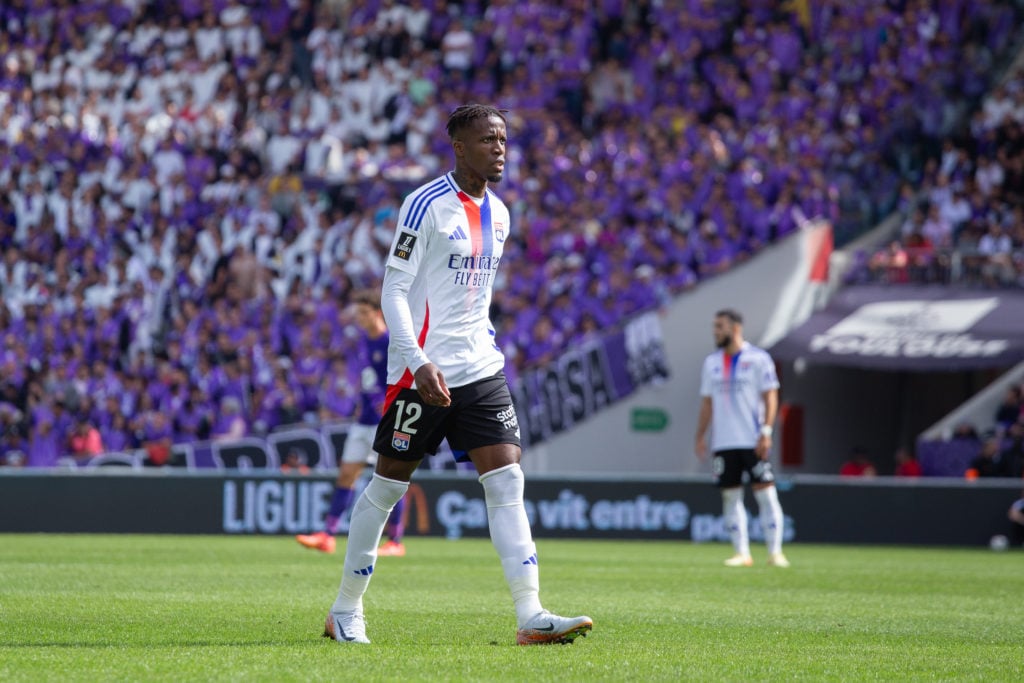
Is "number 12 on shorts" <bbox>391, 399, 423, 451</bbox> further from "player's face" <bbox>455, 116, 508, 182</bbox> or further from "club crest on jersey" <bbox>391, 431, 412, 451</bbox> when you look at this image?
"player's face" <bbox>455, 116, 508, 182</bbox>

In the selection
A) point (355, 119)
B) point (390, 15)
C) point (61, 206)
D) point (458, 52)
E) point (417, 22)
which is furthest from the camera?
point (390, 15)

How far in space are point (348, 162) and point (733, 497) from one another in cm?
1524

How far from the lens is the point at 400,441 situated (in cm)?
744

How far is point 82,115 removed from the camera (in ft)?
97.8

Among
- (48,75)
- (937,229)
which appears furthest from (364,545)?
(48,75)

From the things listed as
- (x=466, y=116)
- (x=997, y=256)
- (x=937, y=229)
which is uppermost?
(x=937, y=229)

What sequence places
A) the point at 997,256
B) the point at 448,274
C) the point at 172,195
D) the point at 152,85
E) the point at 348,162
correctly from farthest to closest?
the point at 152,85
the point at 348,162
the point at 172,195
the point at 997,256
the point at 448,274

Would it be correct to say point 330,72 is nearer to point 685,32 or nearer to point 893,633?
point 685,32

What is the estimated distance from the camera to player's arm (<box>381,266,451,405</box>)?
277 inches

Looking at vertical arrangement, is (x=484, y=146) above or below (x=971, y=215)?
below

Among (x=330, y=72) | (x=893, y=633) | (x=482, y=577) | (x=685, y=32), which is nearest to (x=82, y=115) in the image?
(x=330, y=72)

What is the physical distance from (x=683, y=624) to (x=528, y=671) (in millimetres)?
2592

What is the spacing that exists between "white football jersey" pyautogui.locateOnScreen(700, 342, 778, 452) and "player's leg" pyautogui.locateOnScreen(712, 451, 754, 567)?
121mm

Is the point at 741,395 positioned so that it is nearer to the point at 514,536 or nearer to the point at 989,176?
the point at 514,536
